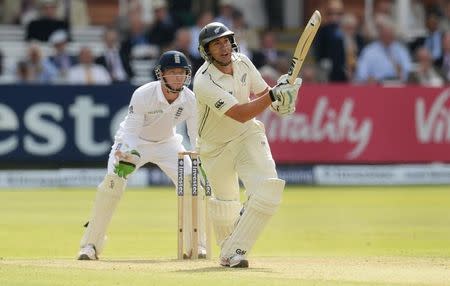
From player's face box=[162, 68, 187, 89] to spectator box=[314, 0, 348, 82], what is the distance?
329 inches

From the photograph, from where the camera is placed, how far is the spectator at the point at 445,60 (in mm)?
17500

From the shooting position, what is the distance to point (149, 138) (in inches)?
360

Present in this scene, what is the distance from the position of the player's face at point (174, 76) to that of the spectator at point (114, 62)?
7.72 meters

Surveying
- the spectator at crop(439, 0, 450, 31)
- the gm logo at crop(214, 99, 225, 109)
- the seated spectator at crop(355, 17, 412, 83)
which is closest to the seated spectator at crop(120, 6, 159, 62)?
the seated spectator at crop(355, 17, 412, 83)

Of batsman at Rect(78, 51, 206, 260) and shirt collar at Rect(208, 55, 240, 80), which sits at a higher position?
shirt collar at Rect(208, 55, 240, 80)

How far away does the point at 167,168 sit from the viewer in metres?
9.13

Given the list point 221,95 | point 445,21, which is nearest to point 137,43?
point 445,21

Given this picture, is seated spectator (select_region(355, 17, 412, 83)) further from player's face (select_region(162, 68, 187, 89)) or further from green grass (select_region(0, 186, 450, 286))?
player's face (select_region(162, 68, 187, 89))

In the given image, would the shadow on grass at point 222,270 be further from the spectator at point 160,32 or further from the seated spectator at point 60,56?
the spectator at point 160,32

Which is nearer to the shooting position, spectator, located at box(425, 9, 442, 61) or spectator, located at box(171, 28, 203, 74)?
spectator, located at box(171, 28, 203, 74)

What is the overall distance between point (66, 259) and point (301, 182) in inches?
318

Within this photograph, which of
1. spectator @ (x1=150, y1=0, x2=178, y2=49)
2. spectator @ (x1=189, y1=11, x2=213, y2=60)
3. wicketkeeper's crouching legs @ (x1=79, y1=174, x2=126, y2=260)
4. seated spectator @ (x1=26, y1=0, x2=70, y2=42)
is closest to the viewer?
wicketkeeper's crouching legs @ (x1=79, y1=174, x2=126, y2=260)

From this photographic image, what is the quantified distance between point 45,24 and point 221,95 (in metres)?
9.09

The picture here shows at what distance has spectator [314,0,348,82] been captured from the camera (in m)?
16.9
